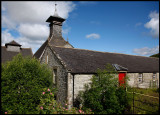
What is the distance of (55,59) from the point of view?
471 inches

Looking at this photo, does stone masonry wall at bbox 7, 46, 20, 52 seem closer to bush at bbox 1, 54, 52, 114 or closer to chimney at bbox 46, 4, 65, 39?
chimney at bbox 46, 4, 65, 39

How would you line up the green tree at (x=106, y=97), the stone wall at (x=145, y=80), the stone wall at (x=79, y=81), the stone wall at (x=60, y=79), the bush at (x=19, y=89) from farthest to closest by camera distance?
the stone wall at (x=145, y=80)
the stone wall at (x=60, y=79)
the stone wall at (x=79, y=81)
the green tree at (x=106, y=97)
the bush at (x=19, y=89)

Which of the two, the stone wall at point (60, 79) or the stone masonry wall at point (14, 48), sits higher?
the stone masonry wall at point (14, 48)

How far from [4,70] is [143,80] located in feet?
56.6

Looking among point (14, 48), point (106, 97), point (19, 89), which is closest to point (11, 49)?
point (14, 48)

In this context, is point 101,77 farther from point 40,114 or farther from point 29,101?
point 29,101

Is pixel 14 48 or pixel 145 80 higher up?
pixel 14 48

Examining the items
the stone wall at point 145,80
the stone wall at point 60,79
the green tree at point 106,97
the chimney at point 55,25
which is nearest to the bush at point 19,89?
the stone wall at point 60,79

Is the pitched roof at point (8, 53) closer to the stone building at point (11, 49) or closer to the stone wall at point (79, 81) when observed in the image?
the stone building at point (11, 49)

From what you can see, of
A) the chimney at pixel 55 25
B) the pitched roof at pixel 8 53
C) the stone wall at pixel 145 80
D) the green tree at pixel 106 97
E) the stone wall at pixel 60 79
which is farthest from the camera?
the pitched roof at pixel 8 53

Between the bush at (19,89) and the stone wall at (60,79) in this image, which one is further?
the stone wall at (60,79)

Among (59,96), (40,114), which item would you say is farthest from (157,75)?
(40,114)

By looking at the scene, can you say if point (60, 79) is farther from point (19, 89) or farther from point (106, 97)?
point (106, 97)

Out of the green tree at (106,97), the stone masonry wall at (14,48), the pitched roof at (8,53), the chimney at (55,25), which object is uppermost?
the chimney at (55,25)
